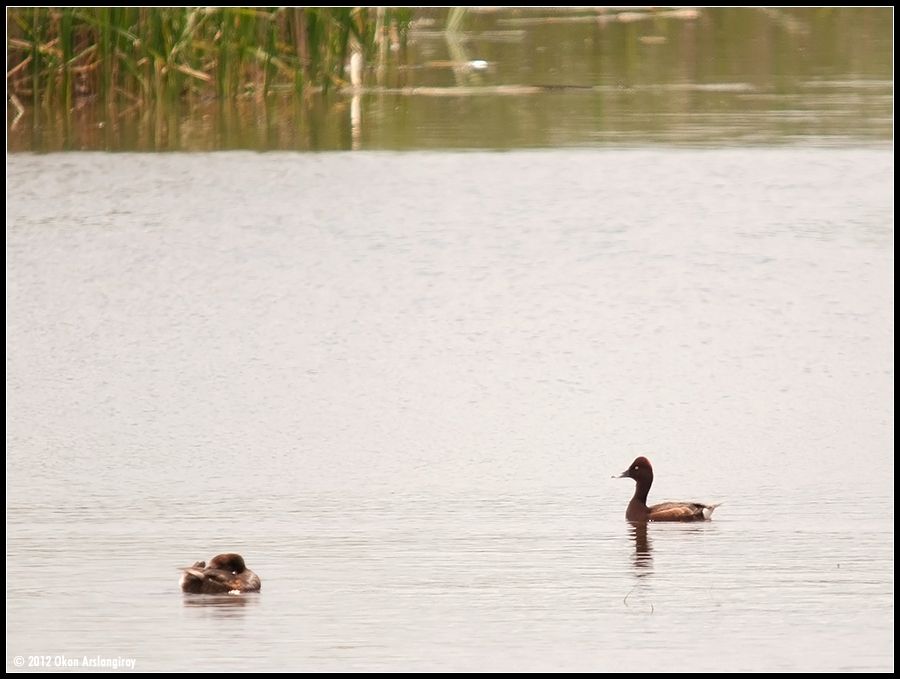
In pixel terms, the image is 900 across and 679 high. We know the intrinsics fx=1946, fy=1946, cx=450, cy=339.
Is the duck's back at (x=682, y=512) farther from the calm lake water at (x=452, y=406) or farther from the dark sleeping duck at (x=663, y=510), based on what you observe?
the calm lake water at (x=452, y=406)

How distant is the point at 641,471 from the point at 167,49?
915 cm

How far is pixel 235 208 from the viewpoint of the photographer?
13094mm

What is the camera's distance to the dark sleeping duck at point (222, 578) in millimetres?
5695

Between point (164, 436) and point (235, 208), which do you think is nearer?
point (164, 436)

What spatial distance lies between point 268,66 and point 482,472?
28.6 feet

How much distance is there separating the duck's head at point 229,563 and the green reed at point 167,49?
9.27m

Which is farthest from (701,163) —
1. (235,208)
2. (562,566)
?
(562,566)

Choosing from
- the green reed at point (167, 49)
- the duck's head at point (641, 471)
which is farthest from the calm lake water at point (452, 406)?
the green reed at point (167, 49)

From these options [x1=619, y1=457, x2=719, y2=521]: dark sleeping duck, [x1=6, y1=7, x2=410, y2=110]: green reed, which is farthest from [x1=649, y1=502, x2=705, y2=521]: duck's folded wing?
[x1=6, y1=7, x2=410, y2=110]: green reed

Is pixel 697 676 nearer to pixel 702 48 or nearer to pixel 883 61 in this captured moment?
pixel 883 61

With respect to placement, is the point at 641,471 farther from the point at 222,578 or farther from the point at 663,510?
the point at 222,578

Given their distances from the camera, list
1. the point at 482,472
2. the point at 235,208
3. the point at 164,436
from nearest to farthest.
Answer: the point at 482,472
the point at 164,436
the point at 235,208

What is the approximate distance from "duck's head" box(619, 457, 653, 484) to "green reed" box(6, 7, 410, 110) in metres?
8.50

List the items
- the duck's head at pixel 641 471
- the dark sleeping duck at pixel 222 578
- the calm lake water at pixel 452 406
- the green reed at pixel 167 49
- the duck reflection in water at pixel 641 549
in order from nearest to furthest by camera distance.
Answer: the calm lake water at pixel 452 406
the dark sleeping duck at pixel 222 578
the duck reflection in water at pixel 641 549
the duck's head at pixel 641 471
the green reed at pixel 167 49
